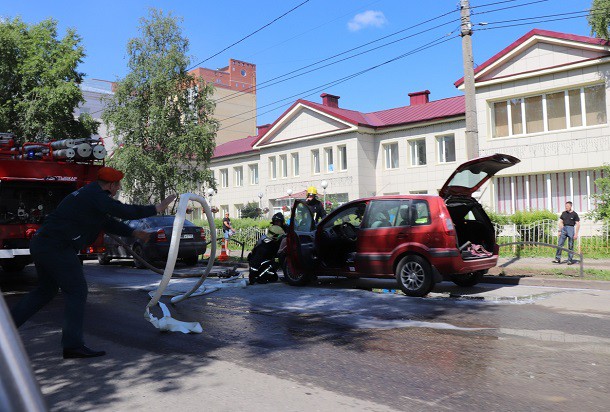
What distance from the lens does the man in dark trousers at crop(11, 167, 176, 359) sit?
522 centimetres

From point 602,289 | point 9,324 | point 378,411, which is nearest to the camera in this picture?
point 9,324

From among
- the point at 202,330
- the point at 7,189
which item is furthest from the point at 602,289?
the point at 7,189

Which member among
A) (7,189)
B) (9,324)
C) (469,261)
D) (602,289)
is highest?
(7,189)

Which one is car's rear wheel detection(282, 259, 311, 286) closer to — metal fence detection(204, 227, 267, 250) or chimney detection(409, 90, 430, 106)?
metal fence detection(204, 227, 267, 250)

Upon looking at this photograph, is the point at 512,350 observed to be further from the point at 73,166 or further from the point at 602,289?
the point at 73,166

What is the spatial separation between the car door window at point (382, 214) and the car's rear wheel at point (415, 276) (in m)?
0.77

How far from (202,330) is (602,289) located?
746 cm

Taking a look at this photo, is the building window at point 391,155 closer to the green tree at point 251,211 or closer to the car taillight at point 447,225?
the green tree at point 251,211

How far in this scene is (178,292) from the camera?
10.2 meters

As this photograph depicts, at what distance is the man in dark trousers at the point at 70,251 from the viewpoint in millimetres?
5219

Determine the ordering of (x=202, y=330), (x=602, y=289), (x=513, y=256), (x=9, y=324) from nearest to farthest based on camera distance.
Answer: (x=9, y=324) < (x=202, y=330) < (x=602, y=289) < (x=513, y=256)

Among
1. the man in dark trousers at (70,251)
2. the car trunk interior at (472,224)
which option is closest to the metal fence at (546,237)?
the car trunk interior at (472,224)

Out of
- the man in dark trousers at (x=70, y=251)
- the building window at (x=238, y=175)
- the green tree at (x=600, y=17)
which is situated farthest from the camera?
the building window at (x=238, y=175)

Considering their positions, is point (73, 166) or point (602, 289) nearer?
point (602, 289)
